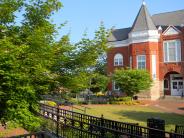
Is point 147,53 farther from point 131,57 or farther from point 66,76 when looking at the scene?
point 66,76

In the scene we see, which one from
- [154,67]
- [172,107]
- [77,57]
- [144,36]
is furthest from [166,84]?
[77,57]

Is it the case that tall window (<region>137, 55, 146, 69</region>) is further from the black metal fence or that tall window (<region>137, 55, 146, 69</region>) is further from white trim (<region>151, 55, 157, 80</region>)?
the black metal fence

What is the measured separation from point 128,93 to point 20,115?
36.1m

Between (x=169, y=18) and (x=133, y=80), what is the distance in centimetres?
1501

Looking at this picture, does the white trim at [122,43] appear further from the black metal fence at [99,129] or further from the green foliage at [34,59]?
the green foliage at [34,59]

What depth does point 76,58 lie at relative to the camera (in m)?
9.45

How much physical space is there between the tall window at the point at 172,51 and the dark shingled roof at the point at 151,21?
2.19 meters

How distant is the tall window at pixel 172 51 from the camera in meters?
46.4

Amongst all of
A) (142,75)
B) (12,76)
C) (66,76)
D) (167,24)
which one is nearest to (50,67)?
(66,76)

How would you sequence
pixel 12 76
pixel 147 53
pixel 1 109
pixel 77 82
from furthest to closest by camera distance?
pixel 147 53
pixel 77 82
pixel 1 109
pixel 12 76

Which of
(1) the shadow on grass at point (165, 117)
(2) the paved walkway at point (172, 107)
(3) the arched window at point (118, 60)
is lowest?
(1) the shadow on grass at point (165, 117)

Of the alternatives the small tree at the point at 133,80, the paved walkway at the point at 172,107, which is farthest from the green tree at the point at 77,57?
the small tree at the point at 133,80

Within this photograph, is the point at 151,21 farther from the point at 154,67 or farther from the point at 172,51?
the point at 154,67

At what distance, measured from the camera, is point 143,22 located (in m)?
48.7
